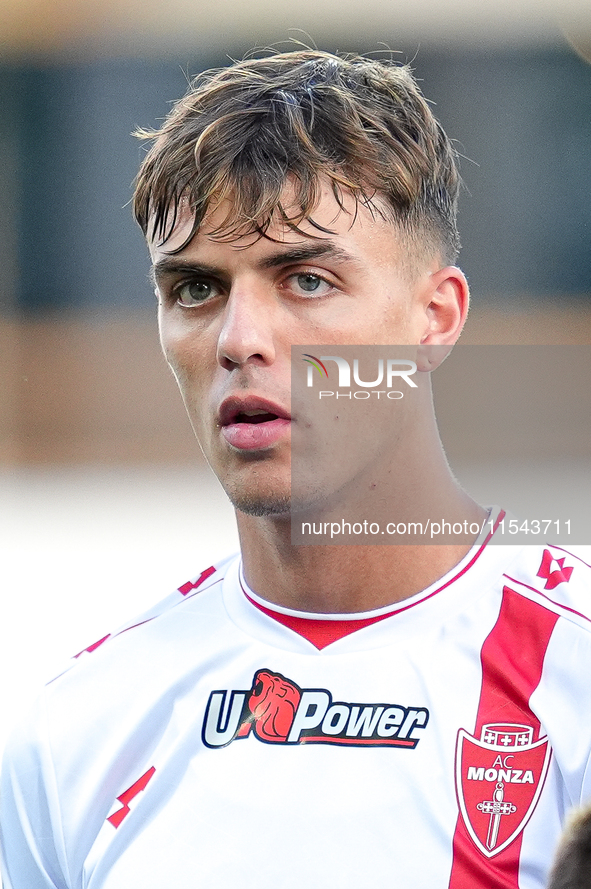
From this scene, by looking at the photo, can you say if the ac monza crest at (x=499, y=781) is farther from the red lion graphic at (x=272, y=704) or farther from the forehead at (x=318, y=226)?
the forehead at (x=318, y=226)

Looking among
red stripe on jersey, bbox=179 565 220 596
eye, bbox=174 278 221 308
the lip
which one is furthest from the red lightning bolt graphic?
eye, bbox=174 278 221 308

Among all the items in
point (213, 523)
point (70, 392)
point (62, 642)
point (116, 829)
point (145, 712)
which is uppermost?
point (70, 392)

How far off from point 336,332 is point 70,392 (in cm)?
233

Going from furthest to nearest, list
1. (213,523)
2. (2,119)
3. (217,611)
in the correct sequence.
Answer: (213,523), (2,119), (217,611)

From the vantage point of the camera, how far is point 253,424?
0.88m

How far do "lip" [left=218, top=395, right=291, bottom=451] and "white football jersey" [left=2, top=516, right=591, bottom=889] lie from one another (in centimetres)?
20

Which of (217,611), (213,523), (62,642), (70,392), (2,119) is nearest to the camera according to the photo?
(217,611)

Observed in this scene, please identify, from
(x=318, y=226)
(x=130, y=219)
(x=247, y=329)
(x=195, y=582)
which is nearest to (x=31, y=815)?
(x=195, y=582)

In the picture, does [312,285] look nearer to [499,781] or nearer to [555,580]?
[555,580]

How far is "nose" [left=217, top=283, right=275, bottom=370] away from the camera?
0.86 metres

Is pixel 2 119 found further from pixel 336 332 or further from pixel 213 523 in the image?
pixel 336 332

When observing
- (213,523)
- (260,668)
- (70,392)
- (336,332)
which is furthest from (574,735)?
(70,392)

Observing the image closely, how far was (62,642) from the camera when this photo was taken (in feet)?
6.60

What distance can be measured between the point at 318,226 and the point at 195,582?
1.48 ft
